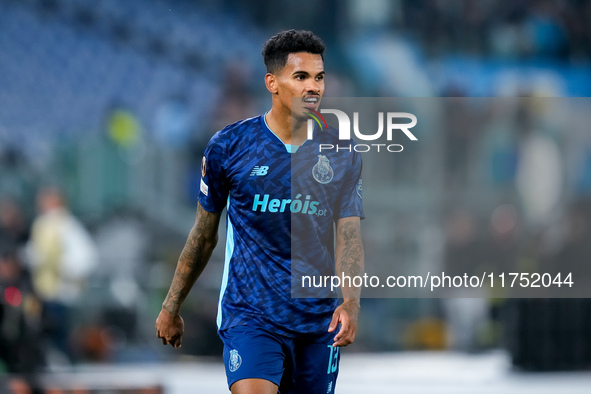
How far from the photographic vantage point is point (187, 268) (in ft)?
13.5

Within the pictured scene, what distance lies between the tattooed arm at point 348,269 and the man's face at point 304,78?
1.85ft

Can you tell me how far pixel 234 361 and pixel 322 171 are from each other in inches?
37.0

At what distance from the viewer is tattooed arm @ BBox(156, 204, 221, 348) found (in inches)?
160

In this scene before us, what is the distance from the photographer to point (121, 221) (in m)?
9.78

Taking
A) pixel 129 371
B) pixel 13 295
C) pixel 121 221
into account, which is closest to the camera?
pixel 13 295

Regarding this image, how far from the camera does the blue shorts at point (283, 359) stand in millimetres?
3766

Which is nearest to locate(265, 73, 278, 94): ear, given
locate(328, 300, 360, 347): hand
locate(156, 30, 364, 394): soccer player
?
locate(156, 30, 364, 394): soccer player

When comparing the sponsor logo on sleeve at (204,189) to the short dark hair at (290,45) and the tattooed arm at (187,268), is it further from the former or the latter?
the short dark hair at (290,45)

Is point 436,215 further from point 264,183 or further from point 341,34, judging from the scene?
point 264,183

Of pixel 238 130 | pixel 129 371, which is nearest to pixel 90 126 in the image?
pixel 129 371

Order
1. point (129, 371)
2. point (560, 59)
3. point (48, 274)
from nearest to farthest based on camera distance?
point (129, 371) < point (48, 274) < point (560, 59)

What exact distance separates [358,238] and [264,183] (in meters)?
0.49

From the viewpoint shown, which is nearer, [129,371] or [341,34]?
[129,371]

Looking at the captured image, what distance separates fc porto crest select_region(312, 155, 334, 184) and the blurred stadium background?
3712 mm
